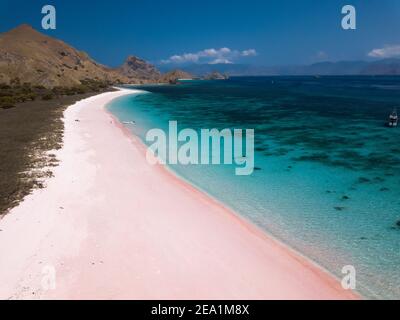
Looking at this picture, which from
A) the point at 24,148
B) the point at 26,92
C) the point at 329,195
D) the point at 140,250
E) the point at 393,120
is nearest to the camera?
the point at 140,250

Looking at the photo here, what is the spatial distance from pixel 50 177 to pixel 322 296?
15.1 metres

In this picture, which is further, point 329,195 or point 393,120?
point 393,120

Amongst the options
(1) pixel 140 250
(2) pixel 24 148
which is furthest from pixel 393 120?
(2) pixel 24 148

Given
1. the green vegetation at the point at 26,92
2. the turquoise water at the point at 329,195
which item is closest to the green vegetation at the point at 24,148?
the green vegetation at the point at 26,92

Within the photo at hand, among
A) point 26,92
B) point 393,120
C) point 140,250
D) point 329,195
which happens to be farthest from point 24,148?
point 26,92

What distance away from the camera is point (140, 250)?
36.6ft

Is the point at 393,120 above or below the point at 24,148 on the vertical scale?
above

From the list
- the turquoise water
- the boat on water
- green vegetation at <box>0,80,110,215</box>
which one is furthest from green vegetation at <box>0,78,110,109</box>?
the boat on water

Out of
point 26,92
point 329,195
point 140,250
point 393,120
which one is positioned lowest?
point 140,250

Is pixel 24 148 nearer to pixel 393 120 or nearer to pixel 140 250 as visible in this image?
pixel 140 250

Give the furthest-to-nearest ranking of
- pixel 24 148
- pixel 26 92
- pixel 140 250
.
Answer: pixel 26 92 < pixel 24 148 < pixel 140 250

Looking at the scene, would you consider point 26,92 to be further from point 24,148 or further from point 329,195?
point 329,195

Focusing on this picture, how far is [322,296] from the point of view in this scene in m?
9.44
